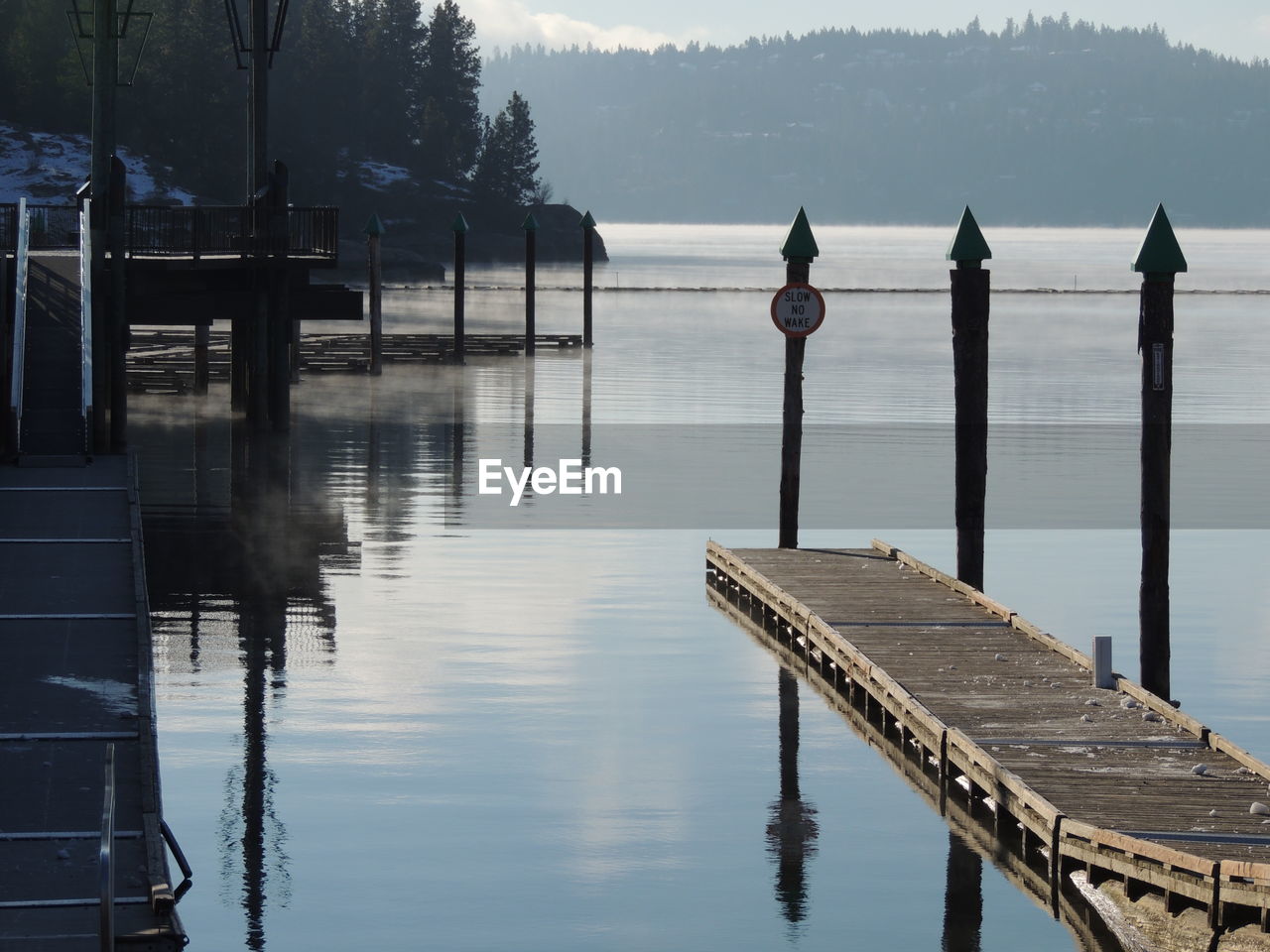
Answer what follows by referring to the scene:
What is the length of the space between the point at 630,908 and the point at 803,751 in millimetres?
3651

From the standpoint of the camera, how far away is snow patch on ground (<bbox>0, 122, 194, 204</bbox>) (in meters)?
124

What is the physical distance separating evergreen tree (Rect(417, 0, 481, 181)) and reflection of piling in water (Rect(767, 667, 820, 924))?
149m

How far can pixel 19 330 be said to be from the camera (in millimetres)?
23203

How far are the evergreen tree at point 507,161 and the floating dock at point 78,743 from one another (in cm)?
14722

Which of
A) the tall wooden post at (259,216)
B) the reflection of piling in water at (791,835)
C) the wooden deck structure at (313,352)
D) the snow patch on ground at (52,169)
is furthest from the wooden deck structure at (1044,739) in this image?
the snow patch on ground at (52,169)

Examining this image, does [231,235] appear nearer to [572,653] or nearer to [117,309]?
[117,309]

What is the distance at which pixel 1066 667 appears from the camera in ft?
49.3

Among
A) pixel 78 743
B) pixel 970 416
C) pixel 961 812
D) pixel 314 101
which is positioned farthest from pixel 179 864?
pixel 314 101

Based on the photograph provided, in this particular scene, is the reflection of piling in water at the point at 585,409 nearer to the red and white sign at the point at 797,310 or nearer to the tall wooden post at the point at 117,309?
the tall wooden post at the point at 117,309

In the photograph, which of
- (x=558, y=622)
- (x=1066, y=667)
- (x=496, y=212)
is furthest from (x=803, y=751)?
(x=496, y=212)

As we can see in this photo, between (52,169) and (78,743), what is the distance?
121 m

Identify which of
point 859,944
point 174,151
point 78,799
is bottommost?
point 859,944

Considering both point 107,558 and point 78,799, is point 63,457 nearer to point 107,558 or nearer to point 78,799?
point 107,558

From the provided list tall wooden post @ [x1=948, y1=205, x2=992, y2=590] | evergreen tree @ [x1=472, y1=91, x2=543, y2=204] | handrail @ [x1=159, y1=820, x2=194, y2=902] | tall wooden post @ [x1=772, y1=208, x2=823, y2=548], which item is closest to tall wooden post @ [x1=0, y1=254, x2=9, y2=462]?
tall wooden post @ [x1=772, y1=208, x2=823, y2=548]
